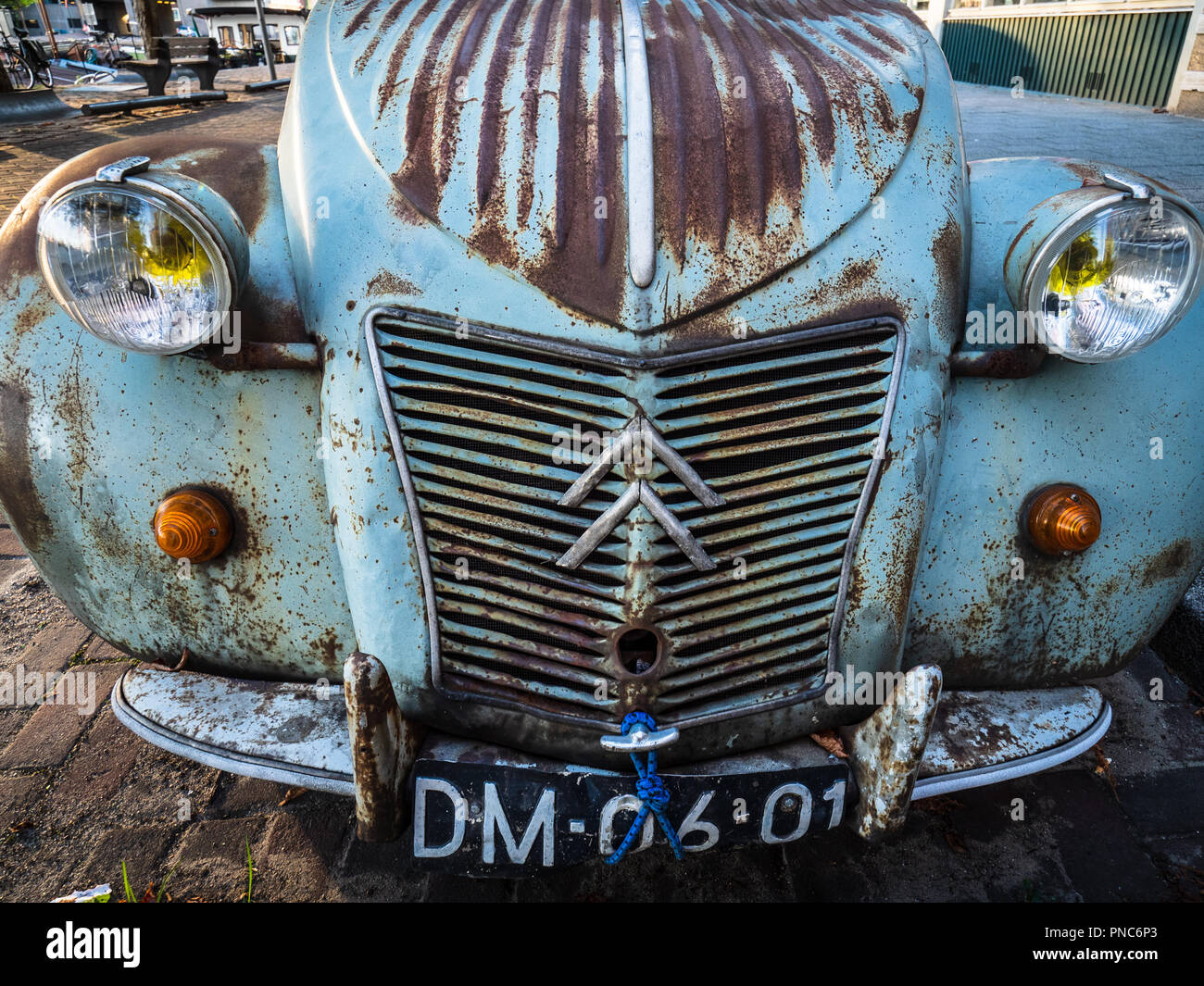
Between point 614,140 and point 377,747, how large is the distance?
4.25 feet

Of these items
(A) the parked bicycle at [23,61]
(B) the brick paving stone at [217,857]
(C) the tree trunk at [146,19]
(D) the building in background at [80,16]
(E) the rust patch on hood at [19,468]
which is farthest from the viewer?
(D) the building in background at [80,16]

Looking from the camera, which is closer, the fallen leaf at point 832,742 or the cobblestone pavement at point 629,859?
the fallen leaf at point 832,742

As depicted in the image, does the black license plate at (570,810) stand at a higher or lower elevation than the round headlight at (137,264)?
lower

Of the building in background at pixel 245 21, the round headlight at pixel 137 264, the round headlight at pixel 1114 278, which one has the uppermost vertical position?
the building in background at pixel 245 21

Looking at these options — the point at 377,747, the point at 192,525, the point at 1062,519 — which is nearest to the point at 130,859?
the point at 192,525

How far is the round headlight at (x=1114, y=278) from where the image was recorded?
1.66 m

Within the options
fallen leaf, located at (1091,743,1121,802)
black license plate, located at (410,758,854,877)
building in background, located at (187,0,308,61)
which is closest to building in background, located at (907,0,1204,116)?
fallen leaf, located at (1091,743,1121,802)

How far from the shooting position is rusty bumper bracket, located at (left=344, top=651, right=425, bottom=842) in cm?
153

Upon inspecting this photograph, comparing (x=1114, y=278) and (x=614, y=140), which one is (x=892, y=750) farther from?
(x=614, y=140)

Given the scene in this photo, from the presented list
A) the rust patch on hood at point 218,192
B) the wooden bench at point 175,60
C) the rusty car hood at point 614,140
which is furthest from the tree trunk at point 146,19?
the rusty car hood at point 614,140

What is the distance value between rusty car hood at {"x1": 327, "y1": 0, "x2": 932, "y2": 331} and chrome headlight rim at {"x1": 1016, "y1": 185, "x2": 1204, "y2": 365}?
1.22ft

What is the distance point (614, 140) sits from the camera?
178 centimetres

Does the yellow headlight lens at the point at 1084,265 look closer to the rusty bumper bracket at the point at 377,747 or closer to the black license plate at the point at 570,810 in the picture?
the black license plate at the point at 570,810

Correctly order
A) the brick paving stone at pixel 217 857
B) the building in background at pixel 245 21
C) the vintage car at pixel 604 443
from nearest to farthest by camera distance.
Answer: the vintage car at pixel 604 443
the brick paving stone at pixel 217 857
the building in background at pixel 245 21
